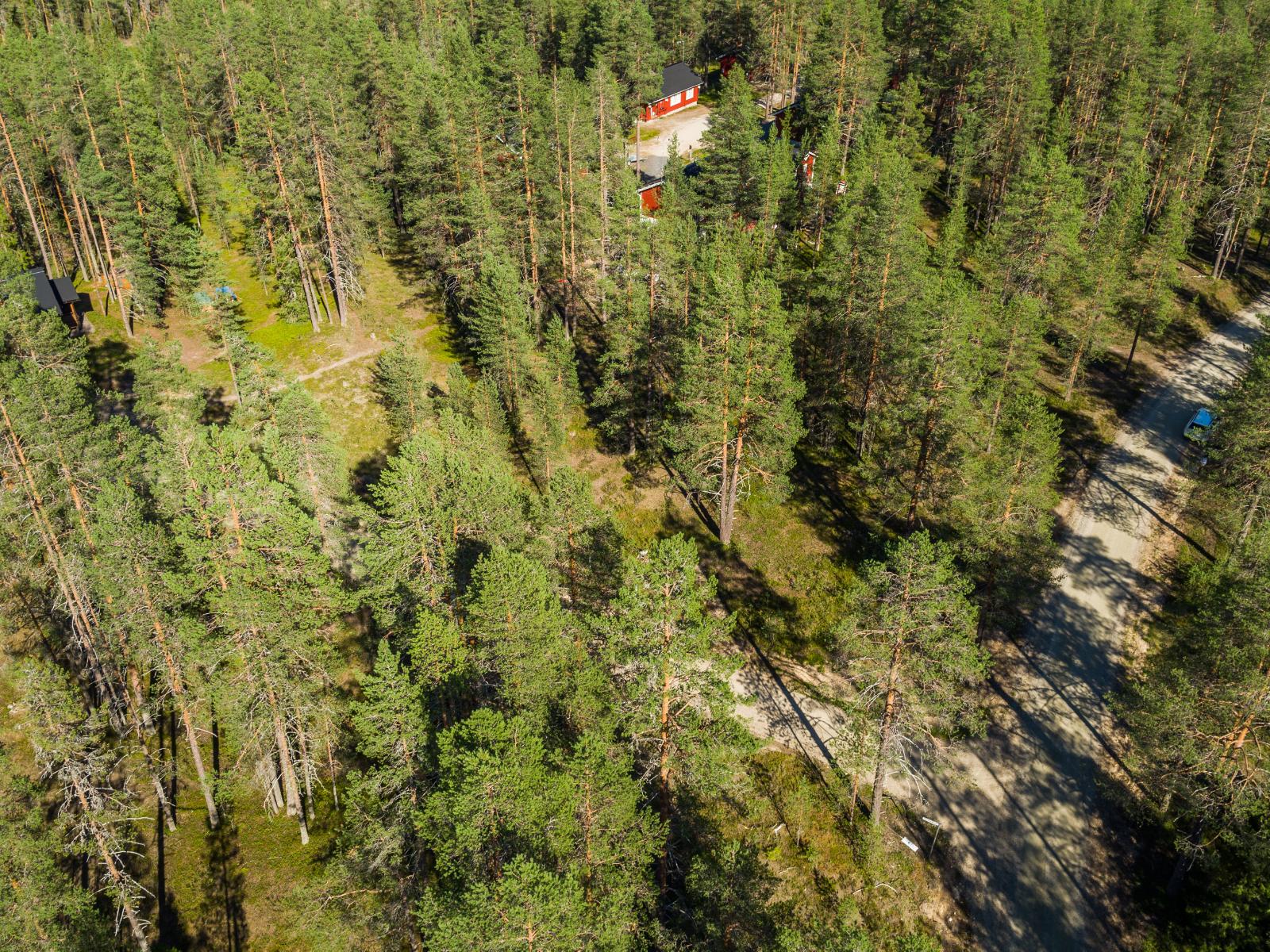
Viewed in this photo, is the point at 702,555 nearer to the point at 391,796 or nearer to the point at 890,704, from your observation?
the point at 890,704

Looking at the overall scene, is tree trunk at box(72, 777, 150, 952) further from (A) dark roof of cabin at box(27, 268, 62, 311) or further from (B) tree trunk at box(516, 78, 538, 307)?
(A) dark roof of cabin at box(27, 268, 62, 311)

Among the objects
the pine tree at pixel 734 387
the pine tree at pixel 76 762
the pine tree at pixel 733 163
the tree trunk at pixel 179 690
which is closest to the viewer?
the pine tree at pixel 76 762

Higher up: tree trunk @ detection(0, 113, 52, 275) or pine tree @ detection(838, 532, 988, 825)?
tree trunk @ detection(0, 113, 52, 275)

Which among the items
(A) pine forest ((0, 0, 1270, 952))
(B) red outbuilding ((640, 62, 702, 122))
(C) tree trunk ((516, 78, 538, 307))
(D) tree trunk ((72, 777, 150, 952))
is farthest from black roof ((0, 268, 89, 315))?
(B) red outbuilding ((640, 62, 702, 122))

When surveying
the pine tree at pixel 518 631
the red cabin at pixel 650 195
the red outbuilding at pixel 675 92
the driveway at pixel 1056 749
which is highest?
the red outbuilding at pixel 675 92

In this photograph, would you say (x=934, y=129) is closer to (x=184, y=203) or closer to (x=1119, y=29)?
(x=1119, y=29)

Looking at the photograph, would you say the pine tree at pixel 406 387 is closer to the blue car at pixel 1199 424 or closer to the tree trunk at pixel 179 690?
the tree trunk at pixel 179 690

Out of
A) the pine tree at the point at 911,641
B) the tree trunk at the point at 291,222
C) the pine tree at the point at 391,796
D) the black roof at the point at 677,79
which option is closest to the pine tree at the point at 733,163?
the tree trunk at the point at 291,222
